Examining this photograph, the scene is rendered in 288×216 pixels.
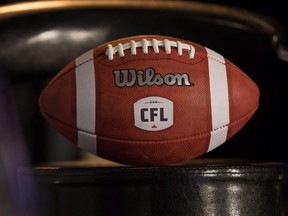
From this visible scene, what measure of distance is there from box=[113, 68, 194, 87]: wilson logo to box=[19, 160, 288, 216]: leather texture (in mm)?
120

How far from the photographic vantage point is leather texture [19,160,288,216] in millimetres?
844

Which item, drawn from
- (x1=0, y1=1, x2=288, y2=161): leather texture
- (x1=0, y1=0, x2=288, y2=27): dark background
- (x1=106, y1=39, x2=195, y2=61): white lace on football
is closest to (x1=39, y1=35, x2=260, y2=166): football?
(x1=106, y1=39, x2=195, y2=61): white lace on football

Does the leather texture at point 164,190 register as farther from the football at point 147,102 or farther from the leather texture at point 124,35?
the leather texture at point 124,35

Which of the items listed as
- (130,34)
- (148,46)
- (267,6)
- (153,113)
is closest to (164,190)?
(153,113)

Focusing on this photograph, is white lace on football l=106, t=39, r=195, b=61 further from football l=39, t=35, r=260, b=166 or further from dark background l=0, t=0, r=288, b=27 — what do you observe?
dark background l=0, t=0, r=288, b=27

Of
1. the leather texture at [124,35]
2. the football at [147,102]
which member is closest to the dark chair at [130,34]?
the leather texture at [124,35]

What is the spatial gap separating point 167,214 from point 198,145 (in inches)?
4.6

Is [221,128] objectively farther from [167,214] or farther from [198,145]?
[167,214]

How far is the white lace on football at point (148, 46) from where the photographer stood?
908mm

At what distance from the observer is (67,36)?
1.53 meters

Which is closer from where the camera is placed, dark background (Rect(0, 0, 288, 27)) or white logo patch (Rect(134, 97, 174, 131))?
white logo patch (Rect(134, 97, 174, 131))

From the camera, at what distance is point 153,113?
88 centimetres

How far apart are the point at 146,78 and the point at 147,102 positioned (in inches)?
1.4

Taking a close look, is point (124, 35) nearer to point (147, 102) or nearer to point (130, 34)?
point (130, 34)
